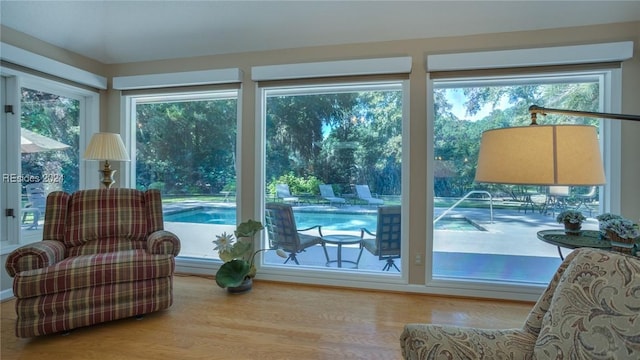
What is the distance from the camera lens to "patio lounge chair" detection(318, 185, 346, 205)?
10.7 feet

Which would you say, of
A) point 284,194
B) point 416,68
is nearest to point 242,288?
point 284,194

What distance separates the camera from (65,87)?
128 inches

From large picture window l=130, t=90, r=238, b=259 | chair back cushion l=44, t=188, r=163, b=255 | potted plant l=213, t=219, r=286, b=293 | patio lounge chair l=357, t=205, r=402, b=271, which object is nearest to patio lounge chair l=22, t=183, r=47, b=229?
chair back cushion l=44, t=188, r=163, b=255

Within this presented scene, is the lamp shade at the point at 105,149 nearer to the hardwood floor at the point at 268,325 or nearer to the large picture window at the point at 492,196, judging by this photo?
the hardwood floor at the point at 268,325

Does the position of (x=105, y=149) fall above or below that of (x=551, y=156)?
above

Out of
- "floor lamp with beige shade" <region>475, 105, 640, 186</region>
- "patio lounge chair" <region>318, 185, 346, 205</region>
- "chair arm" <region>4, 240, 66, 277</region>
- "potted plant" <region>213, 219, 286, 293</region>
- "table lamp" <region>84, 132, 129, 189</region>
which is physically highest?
"table lamp" <region>84, 132, 129, 189</region>

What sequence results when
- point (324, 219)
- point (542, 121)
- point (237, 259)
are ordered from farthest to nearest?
point (324, 219), point (237, 259), point (542, 121)

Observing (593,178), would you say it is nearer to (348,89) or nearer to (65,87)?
(348,89)

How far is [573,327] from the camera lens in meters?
1.03

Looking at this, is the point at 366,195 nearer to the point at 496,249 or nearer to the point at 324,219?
the point at 324,219

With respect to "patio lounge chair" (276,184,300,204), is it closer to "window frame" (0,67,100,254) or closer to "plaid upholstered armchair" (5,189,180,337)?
"plaid upholstered armchair" (5,189,180,337)

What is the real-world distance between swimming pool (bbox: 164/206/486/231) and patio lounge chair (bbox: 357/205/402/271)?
0.26 ft

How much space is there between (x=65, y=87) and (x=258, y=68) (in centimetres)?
196

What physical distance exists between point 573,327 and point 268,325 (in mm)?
1868
